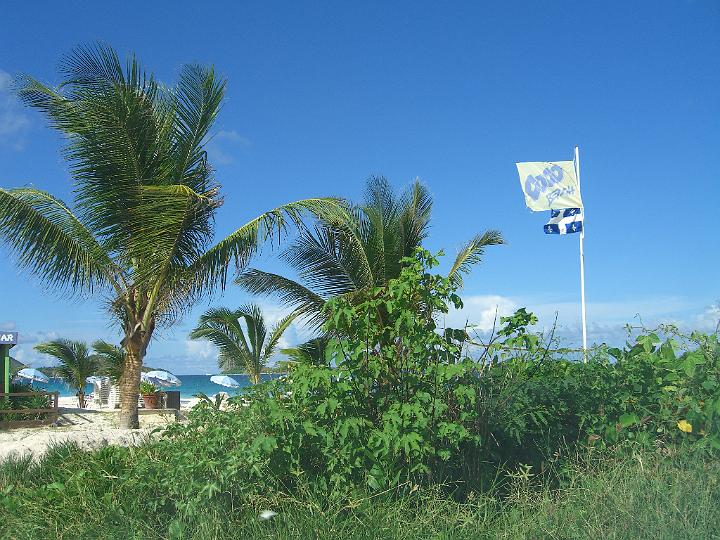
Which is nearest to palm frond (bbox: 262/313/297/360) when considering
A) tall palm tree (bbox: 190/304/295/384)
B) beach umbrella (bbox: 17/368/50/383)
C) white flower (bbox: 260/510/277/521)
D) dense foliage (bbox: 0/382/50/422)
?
tall palm tree (bbox: 190/304/295/384)

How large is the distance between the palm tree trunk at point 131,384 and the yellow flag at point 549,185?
8138 millimetres

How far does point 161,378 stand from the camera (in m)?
35.1

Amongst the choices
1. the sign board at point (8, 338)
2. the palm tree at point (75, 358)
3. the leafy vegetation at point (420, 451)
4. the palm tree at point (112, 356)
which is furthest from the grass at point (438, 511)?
the palm tree at point (75, 358)

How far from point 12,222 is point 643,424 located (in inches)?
423

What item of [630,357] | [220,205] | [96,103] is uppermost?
[96,103]

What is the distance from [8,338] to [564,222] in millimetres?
14892

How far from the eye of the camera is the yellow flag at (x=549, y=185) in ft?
46.0

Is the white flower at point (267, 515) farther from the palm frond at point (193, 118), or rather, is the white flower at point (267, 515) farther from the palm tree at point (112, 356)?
the palm tree at point (112, 356)

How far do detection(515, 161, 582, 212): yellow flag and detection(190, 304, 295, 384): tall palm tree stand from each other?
312 inches

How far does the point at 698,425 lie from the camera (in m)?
5.08

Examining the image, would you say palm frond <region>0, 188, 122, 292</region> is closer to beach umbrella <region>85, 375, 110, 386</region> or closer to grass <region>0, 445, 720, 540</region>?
grass <region>0, 445, 720, 540</region>

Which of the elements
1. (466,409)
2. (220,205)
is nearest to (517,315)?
(466,409)

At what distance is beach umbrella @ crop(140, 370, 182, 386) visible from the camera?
116 ft

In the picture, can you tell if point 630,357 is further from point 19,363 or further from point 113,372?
point 19,363
